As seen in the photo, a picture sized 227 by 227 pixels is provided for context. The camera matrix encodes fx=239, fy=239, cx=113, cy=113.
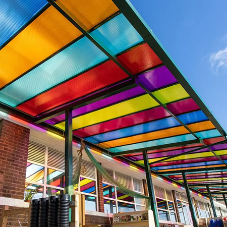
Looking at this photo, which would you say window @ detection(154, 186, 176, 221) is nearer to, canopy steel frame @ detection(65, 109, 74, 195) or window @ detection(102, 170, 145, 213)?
window @ detection(102, 170, 145, 213)

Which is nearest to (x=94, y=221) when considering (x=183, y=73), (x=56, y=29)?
(x=183, y=73)

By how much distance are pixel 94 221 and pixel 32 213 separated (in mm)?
4362

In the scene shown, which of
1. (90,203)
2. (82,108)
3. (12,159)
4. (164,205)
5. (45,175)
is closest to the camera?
(12,159)

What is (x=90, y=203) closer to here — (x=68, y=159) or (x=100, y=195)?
(x=100, y=195)

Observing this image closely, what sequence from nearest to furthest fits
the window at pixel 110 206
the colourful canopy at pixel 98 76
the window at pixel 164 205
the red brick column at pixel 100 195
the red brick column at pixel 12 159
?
1. the colourful canopy at pixel 98 76
2. the red brick column at pixel 12 159
3. the red brick column at pixel 100 195
4. the window at pixel 110 206
5. the window at pixel 164 205

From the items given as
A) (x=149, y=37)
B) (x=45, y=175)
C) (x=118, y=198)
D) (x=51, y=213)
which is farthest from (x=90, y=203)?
(x=149, y=37)

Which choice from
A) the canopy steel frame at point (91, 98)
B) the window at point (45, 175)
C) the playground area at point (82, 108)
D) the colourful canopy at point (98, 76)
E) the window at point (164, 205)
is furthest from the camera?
the window at point (164, 205)

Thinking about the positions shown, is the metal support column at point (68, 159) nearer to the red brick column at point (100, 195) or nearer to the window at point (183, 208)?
the red brick column at point (100, 195)

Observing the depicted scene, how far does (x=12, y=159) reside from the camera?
554 cm

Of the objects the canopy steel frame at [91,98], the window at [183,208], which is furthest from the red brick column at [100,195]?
the window at [183,208]

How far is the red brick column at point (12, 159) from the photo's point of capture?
206 inches

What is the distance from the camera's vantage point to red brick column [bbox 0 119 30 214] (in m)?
5.23

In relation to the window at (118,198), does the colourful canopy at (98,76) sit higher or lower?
higher

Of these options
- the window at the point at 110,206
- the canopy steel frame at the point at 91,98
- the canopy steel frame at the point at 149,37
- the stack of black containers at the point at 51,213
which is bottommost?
the stack of black containers at the point at 51,213
